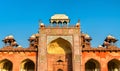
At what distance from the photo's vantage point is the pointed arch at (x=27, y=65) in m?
29.3

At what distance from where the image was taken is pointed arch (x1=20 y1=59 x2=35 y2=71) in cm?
2933

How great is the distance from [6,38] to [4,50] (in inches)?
202

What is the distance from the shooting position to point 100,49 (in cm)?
2886

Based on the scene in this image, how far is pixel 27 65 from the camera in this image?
3012cm

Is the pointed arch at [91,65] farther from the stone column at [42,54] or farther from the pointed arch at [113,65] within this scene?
the stone column at [42,54]

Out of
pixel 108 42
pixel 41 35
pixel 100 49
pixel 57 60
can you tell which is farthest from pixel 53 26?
pixel 108 42

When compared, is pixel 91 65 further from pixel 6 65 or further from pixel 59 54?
pixel 6 65

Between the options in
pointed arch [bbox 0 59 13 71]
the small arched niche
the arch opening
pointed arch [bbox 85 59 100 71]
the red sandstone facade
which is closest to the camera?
the red sandstone facade

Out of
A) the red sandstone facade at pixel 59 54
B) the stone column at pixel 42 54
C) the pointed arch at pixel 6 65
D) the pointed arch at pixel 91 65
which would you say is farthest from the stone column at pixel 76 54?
the pointed arch at pixel 6 65

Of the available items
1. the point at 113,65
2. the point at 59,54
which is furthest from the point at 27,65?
the point at 113,65

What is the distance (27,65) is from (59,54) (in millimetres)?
3830

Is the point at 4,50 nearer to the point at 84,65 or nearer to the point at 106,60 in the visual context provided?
the point at 84,65

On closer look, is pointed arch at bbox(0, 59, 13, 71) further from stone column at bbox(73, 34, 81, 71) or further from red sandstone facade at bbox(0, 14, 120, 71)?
stone column at bbox(73, 34, 81, 71)

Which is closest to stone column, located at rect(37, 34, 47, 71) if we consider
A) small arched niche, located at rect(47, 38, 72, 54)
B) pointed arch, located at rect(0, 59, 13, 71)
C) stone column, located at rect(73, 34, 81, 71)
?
small arched niche, located at rect(47, 38, 72, 54)
